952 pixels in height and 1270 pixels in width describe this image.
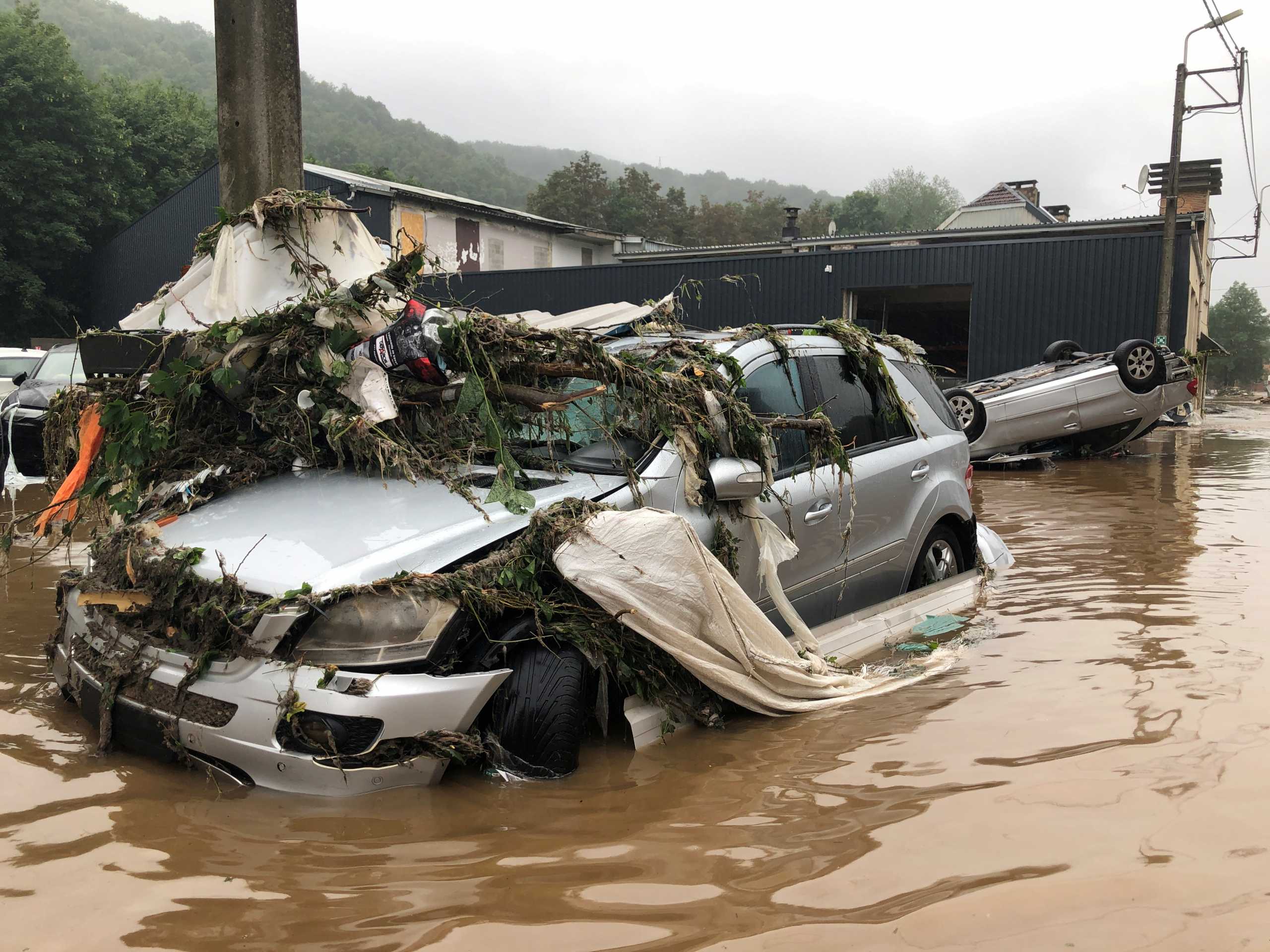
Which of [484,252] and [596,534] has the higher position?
[484,252]

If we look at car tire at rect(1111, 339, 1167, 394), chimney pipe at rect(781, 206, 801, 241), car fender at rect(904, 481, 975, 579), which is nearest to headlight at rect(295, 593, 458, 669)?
car fender at rect(904, 481, 975, 579)

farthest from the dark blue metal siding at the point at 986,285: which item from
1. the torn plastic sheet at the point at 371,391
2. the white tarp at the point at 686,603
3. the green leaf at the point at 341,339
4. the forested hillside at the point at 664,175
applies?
the forested hillside at the point at 664,175

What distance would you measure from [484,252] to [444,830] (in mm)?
30437

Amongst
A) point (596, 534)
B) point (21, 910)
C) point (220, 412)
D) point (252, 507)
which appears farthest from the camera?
point (220, 412)

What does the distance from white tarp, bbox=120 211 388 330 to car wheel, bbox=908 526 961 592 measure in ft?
10.5

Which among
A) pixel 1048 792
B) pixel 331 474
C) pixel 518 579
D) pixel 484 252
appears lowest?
pixel 1048 792

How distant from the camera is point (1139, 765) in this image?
3.29 m

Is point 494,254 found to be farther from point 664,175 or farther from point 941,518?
point 664,175

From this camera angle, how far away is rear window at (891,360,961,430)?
558 cm

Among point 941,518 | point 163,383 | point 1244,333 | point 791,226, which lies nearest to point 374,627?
point 163,383

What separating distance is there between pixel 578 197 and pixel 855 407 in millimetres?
65927

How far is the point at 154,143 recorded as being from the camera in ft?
136

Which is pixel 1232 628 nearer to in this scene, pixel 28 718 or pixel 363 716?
pixel 363 716

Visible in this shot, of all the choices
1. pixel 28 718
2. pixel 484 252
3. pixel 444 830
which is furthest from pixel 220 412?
pixel 484 252
